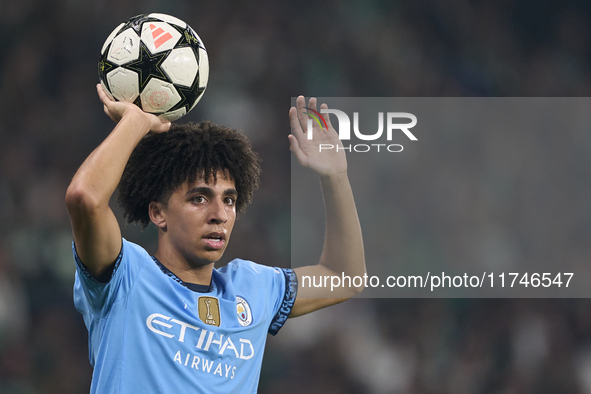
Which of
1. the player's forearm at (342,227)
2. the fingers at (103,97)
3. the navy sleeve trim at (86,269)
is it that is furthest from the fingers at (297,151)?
the navy sleeve trim at (86,269)

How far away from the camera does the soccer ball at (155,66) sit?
2.43 m

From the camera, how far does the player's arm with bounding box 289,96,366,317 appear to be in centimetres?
279

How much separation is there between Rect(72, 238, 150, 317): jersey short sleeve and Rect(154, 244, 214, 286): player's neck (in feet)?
0.52

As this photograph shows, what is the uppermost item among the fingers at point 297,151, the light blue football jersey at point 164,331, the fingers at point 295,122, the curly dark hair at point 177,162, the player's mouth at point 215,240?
the fingers at point 295,122

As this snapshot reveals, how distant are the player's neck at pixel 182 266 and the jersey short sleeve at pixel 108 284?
6.2 inches

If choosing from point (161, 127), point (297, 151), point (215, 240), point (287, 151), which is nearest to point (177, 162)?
point (161, 127)

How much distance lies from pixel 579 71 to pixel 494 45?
0.68 m

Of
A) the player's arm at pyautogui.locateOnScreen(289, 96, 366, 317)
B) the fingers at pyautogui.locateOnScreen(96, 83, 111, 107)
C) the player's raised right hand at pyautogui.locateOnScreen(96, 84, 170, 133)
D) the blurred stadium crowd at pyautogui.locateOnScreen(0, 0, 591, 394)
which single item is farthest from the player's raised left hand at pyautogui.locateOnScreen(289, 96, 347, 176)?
the blurred stadium crowd at pyautogui.locateOnScreen(0, 0, 591, 394)

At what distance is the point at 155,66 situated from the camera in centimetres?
250

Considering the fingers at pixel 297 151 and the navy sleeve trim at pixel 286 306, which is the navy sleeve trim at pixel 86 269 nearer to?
the navy sleeve trim at pixel 286 306

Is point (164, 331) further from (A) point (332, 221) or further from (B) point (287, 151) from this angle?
(B) point (287, 151)

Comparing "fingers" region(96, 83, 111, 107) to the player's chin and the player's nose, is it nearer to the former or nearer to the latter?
the player's nose

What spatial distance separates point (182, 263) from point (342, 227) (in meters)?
0.69

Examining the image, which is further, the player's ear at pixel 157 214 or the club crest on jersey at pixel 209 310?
the player's ear at pixel 157 214
